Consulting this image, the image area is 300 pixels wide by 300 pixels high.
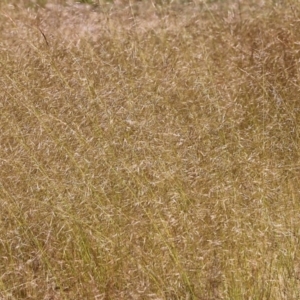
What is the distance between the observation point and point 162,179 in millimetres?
2816

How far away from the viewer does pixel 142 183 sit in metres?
2.81

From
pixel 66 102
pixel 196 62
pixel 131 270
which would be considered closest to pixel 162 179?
pixel 131 270

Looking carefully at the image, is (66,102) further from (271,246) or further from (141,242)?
(271,246)

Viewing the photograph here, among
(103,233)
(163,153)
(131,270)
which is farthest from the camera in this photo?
(163,153)

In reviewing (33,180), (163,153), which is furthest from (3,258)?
(163,153)

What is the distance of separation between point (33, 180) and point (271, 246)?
0.96m

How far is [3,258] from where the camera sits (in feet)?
8.98

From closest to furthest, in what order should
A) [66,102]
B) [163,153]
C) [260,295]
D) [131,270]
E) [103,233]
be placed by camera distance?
[260,295] < [131,270] < [103,233] < [163,153] < [66,102]

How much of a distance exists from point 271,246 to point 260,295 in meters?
0.22

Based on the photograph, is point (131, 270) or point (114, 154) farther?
point (114, 154)

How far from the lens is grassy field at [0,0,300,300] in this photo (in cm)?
255

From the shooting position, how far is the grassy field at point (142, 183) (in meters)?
2.55

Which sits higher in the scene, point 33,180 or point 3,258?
point 33,180

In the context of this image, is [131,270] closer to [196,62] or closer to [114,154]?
[114,154]
